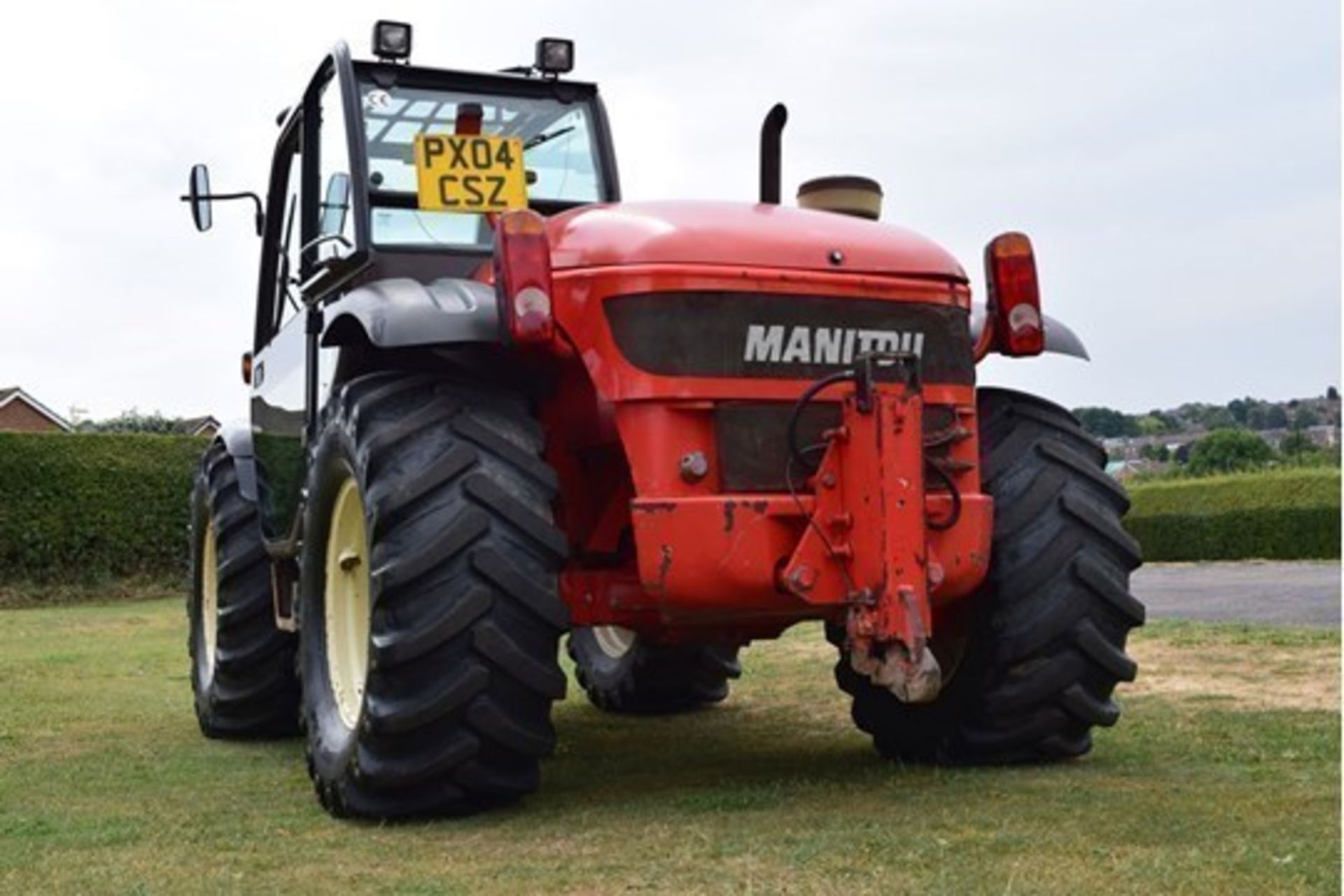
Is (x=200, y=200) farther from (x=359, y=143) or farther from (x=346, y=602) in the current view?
(x=346, y=602)

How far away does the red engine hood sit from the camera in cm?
480

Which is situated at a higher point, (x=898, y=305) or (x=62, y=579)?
(x=898, y=305)

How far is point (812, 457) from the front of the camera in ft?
15.6

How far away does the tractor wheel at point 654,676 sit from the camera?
764cm

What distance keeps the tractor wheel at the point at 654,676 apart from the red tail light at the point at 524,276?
9.73 ft

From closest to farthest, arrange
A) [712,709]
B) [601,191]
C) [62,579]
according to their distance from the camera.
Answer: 1. [601,191]
2. [712,709]
3. [62,579]

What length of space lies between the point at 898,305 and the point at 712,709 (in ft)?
11.0

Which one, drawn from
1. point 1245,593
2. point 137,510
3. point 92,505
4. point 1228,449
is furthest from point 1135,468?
point 92,505

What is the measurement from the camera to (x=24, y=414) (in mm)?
49344

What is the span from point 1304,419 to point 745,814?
3293 centimetres

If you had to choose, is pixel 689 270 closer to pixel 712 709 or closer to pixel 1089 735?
pixel 1089 735

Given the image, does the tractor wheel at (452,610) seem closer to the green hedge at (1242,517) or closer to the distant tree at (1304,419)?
the green hedge at (1242,517)

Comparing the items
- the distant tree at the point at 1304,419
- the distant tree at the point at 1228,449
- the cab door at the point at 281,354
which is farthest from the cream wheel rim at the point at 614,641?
the distant tree at the point at 1228,449

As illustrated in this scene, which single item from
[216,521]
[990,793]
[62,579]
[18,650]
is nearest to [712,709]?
[216,521]
